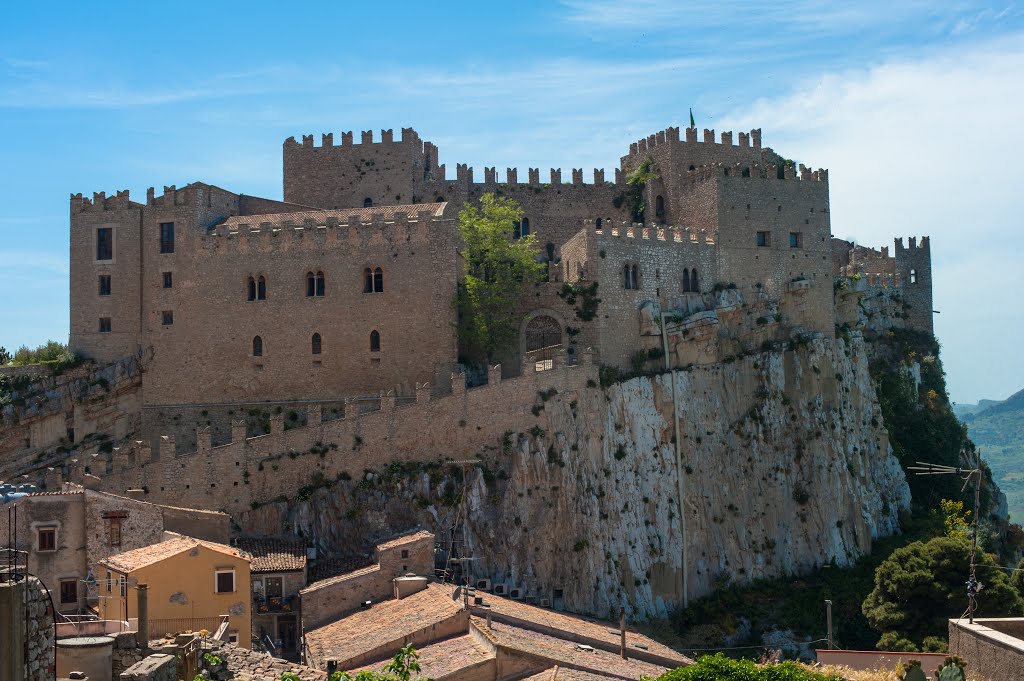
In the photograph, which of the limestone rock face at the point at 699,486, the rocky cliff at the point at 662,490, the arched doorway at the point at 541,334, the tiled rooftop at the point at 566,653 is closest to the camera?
the tiled rooftop at the point at 566,653

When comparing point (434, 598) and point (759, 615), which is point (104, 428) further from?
point (759, 615)

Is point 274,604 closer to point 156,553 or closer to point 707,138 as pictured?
point 156,553

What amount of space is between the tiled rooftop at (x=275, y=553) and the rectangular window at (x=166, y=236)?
50.1ft

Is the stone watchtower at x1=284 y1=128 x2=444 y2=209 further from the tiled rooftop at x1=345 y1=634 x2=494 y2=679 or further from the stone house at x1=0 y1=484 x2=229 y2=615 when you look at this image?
the tiled rooftop at x1=345 y1=634 x2=494 y2=679

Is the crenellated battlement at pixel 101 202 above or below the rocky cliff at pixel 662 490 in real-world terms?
above

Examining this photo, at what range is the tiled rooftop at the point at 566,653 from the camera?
37.8 m

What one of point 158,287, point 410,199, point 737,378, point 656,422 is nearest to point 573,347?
point 656,422

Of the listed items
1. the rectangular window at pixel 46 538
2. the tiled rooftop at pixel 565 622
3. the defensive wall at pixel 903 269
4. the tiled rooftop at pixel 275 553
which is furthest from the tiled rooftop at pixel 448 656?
the defensive wall at pixel 903 269

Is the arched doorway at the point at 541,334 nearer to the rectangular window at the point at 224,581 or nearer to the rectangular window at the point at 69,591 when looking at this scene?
the rectangular window at the point at 224,581

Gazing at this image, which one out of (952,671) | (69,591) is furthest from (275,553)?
(952,671)

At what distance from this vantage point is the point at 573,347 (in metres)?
55.3

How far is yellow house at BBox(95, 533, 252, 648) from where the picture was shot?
37.4 meters

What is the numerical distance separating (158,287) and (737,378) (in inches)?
963

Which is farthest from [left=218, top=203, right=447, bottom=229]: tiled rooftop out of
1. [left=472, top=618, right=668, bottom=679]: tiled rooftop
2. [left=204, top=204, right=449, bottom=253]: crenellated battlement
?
[left=472, top=618, right=668, bottom=679]: tiled rooftop
